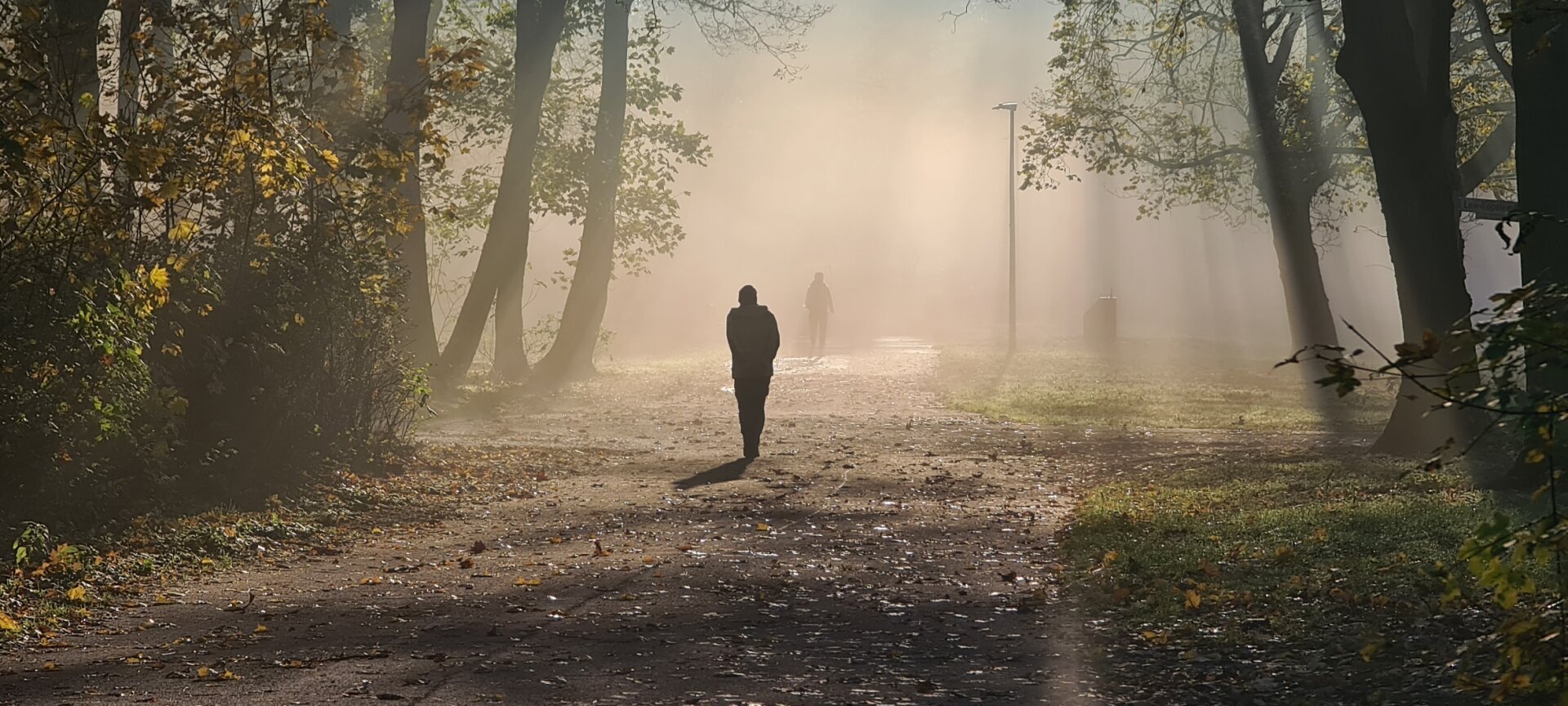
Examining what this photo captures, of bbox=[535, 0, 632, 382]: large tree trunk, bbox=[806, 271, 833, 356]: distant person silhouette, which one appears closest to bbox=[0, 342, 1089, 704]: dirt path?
bbox=[535, 0, 632, 382]: large tree trunk

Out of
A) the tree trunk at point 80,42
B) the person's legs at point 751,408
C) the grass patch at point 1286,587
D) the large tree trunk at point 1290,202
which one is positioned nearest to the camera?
the grass patch at point 1286,587

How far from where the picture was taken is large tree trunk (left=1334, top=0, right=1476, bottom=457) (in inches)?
533

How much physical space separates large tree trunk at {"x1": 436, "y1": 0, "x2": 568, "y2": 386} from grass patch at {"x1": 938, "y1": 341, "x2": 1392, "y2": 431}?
24.8ft

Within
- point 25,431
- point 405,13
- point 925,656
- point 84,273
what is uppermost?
point 405,13

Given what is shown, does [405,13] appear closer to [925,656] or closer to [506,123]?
[506,123]

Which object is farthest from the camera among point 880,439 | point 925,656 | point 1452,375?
point 880,439

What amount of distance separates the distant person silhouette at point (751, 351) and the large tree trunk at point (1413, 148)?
5.94 meters

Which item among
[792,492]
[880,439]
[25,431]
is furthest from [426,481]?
[880,439]

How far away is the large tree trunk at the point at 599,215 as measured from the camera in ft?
94.5

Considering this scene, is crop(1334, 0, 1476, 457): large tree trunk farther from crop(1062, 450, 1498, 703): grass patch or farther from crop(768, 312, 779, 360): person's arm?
crop(768, 312, 779, 360): person's arm

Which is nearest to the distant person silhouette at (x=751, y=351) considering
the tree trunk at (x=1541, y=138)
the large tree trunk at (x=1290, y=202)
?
the tree trunk at (x=1541, y=138)

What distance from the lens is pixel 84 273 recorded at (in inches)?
335

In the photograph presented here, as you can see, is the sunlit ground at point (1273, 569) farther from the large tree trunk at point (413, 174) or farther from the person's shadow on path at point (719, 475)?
the large tree trunk at point (413, 174)

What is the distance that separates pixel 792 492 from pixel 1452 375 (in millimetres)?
10095
